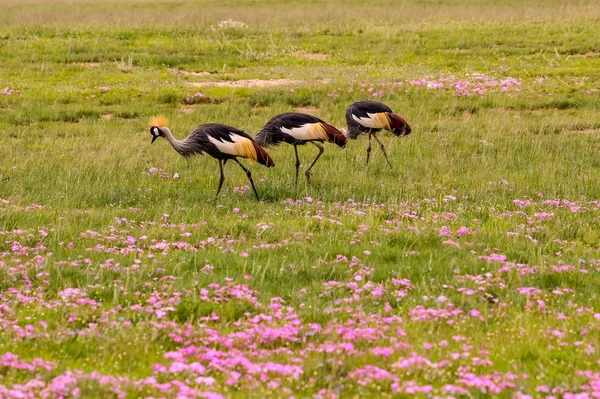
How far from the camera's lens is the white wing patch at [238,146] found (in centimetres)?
1225

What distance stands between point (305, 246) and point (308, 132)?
169 inches

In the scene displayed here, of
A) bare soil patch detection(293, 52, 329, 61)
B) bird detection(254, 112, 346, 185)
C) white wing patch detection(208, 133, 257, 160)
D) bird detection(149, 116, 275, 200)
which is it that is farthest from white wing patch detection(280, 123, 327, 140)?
bare soil patch detection(293, 52, 329, 61)

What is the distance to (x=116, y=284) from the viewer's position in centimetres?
768

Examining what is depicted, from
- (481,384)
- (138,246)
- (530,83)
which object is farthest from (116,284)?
(530,83)

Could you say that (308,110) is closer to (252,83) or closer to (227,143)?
(252,83)

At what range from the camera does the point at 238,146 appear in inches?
482

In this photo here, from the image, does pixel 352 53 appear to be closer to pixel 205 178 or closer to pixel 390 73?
pixel 390 73

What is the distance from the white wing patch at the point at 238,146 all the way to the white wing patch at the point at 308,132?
46.6 inches

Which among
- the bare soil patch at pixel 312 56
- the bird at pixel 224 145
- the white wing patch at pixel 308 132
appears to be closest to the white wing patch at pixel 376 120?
the white wing patch at pixel 308 132

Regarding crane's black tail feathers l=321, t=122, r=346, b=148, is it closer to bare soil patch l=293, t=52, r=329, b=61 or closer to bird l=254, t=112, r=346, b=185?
bird l=254, t=112, r=346, b=185

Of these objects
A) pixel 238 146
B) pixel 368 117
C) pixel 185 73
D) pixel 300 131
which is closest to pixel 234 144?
pixel 238 146

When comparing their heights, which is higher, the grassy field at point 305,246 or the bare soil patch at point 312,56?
the bare soil patch at point 312,56

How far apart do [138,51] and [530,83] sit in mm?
13177

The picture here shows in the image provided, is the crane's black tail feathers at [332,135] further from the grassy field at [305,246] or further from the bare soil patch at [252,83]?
the bare soil patch at [252,83]
